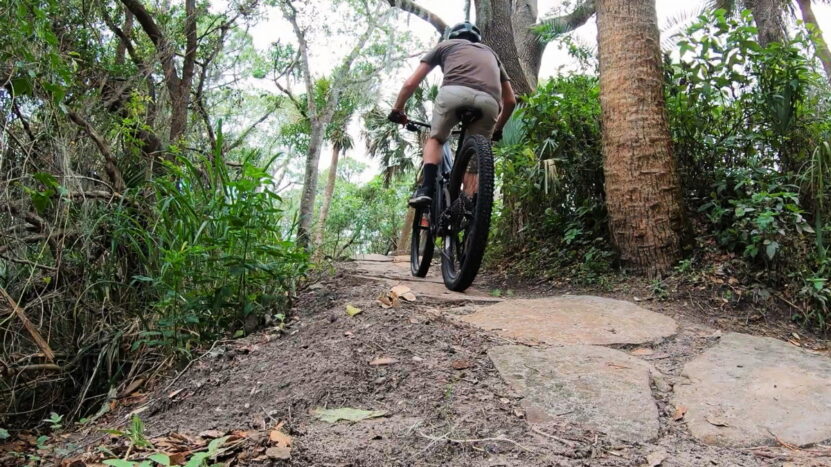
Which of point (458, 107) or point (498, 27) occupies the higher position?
point (498, 27)

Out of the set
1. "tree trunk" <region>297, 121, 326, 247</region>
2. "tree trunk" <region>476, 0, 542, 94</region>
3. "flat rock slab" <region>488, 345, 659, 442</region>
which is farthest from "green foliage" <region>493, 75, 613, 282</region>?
"tree trunk" <region>297, 121, 326, 247</region>

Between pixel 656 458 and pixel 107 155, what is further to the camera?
pixel 107 155

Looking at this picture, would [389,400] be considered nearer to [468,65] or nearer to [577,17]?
[468,65]

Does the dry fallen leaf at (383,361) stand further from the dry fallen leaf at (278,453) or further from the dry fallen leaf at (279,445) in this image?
the dry fallen leaf at (278,453)

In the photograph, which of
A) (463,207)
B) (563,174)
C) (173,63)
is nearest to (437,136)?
(463,207)

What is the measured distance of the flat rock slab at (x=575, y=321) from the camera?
2660mm

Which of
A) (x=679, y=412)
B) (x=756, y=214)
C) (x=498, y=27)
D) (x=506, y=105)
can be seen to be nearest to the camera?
(x=679, y=412)

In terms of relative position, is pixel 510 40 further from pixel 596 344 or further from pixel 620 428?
pixel 620 428

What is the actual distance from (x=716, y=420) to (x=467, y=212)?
2017mm

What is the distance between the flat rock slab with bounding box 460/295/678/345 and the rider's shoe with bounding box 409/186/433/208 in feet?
3.40

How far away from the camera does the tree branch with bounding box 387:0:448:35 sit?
12.9m

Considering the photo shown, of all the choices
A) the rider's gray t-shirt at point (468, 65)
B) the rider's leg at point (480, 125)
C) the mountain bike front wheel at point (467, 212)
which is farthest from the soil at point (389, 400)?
the rider's gray t-shirt at point (468, 65)

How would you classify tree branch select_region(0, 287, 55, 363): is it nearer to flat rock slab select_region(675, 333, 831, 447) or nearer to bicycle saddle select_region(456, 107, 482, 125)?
bicycle saddle select_region(456, 107, 482, 125)

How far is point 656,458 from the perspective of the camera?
5.07 feet
